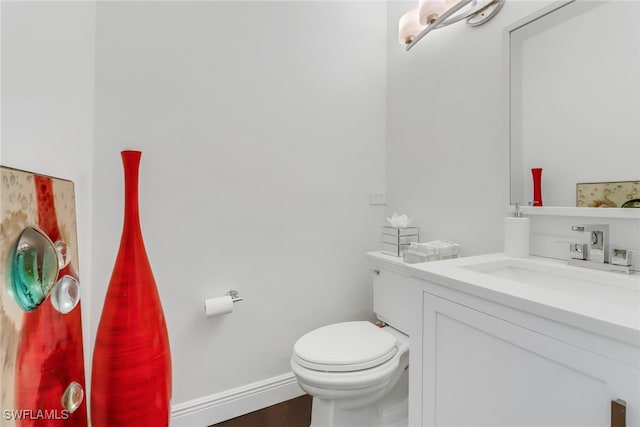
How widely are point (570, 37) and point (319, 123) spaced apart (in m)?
1.09

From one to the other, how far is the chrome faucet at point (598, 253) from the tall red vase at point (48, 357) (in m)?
1.46

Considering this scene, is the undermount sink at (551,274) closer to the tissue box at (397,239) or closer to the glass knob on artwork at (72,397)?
the tissue box at (397,239)

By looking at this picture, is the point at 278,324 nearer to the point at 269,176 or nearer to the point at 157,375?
the point at 157,375

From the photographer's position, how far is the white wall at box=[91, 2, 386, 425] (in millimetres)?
1242

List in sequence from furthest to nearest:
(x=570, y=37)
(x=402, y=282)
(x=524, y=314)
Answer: (x=402, y=282)
(x=570, y=37)
(x=524, y=314)

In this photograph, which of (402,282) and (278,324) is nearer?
(402,282)

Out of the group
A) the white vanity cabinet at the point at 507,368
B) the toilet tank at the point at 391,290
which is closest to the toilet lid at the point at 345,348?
the toilet tank at the point at 391,290

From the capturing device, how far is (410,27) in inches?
59.1

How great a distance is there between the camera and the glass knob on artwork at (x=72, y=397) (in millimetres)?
789

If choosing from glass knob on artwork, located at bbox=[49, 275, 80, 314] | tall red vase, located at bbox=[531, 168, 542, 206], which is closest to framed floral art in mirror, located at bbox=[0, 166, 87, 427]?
glass knob on artwork, located at bbox=[49, 275, 80, 314]

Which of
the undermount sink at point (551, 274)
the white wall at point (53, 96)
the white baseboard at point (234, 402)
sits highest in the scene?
the white wall at point (53, 96)

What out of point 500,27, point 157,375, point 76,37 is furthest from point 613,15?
point 157,375

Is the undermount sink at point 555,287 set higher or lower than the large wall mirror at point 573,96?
lower

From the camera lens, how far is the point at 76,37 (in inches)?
40.0
